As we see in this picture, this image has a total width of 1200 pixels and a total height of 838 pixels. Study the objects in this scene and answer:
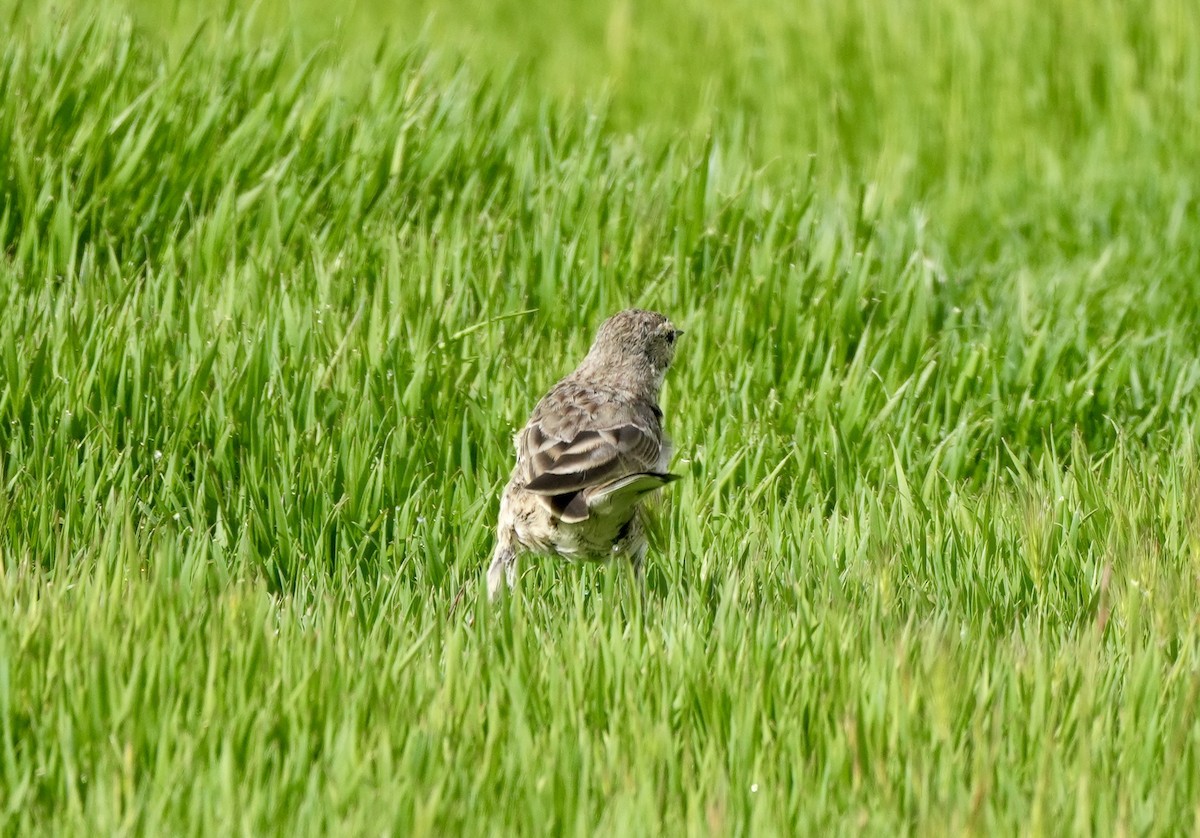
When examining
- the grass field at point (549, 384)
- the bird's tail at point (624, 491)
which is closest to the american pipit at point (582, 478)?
the bird's tail at point (624, 491)

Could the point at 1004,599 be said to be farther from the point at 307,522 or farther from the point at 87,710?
the point at 87,710

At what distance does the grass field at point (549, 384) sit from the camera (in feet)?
11.9

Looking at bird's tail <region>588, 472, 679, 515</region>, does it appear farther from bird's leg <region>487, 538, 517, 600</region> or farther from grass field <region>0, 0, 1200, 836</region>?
bird's leg <region>487, 538, 517, 600</region>

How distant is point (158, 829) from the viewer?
10.9ft

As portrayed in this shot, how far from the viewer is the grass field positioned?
11.9ft

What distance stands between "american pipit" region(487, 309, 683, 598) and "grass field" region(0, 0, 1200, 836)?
0.51 ft

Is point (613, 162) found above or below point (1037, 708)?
above

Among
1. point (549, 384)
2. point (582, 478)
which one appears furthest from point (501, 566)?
point (549, 384)

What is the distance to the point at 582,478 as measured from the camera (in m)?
4.77

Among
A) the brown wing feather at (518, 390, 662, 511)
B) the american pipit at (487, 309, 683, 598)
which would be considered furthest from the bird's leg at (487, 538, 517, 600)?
the brown wing feather at (518, 390, 662, 511)

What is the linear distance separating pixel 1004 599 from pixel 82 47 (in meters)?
4.53

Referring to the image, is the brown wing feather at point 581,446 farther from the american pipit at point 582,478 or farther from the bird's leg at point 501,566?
the bird's leg at point 501,566

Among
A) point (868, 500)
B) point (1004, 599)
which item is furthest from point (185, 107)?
point (1004, 599)

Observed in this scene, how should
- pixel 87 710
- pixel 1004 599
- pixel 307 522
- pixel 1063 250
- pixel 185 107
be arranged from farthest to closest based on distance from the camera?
pixel 1063 250 → pixel 185 107 → pixel 307 522 → pixel 1004 599 → pixel 87 710
